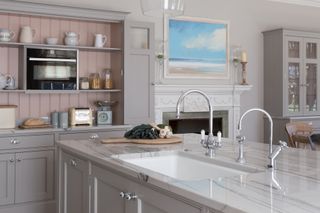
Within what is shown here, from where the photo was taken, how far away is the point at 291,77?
6145mm

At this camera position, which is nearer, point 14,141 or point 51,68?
point 14,141

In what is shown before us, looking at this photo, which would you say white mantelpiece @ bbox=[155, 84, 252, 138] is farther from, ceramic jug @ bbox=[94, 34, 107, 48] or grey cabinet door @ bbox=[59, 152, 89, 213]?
grey cabinet door @ bbox=[59, 152, 89, 213]

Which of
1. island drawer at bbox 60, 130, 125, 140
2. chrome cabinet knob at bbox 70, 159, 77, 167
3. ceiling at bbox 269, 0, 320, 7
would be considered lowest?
chrome cabinet knob at bbox 70, 159, 77, 167

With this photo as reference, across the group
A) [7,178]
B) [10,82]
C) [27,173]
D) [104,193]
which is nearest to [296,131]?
[104,193]

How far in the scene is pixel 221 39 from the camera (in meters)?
6.07

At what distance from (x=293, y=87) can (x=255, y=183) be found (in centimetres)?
491

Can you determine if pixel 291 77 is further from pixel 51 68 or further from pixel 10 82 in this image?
pixel 10 82

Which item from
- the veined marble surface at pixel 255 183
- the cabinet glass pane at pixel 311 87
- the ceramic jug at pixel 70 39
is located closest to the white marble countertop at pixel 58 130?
the ceramic jug at pixel 70 39

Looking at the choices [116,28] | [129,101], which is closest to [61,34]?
[116,28]

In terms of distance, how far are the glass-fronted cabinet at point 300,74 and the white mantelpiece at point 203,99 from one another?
0.63 meters

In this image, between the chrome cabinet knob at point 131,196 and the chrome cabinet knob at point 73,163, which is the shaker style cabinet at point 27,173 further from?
the chrome cabinet knob at point 131,196

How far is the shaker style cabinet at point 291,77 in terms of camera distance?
6.06 meters

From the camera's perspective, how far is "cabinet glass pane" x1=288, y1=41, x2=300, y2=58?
611cm

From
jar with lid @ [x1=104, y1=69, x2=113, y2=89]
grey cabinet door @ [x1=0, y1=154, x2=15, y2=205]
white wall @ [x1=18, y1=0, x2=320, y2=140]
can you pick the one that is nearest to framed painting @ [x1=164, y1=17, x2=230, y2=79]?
white wall @ [x1=18, y1=0, x2=320, y2=140]
